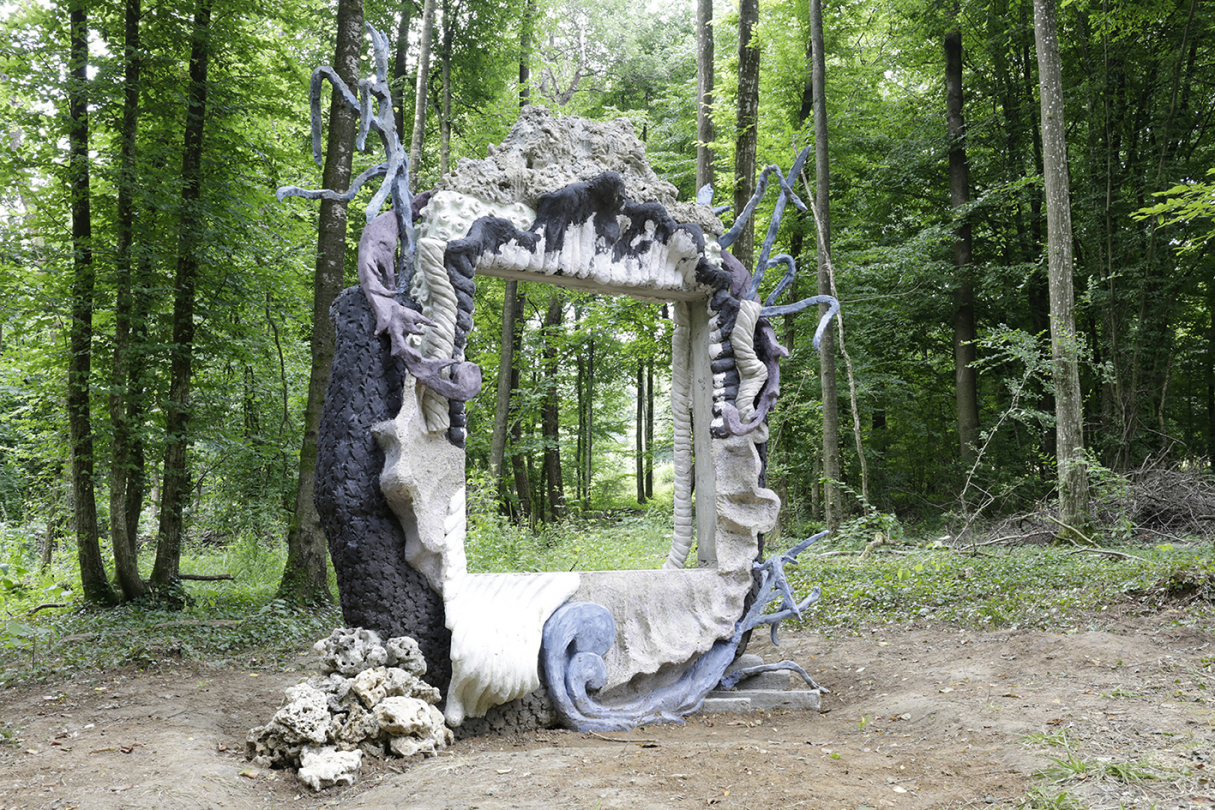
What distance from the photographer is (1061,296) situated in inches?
321

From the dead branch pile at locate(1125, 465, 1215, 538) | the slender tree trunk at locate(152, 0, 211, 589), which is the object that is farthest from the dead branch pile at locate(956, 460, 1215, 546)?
the slender tree trunk at locate(152, 0, 211, 589)

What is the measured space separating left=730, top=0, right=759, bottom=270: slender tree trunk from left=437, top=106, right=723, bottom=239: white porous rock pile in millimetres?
2831

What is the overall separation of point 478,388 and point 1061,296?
679cm

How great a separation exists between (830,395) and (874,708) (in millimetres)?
6465

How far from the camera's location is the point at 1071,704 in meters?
3.81

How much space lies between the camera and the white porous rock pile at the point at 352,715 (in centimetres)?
335

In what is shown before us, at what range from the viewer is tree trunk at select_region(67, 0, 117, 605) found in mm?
6500

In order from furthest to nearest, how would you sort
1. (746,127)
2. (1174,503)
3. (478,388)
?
(1174,503), (746,127), (478,388)

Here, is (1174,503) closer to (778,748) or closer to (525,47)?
(778,748)

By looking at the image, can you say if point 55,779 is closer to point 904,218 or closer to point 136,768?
point 136,768

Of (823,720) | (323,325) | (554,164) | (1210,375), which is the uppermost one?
(554,164)

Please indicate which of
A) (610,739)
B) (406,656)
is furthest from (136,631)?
(610,739)


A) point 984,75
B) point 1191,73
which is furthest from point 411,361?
point 984,75

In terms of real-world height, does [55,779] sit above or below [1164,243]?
below
